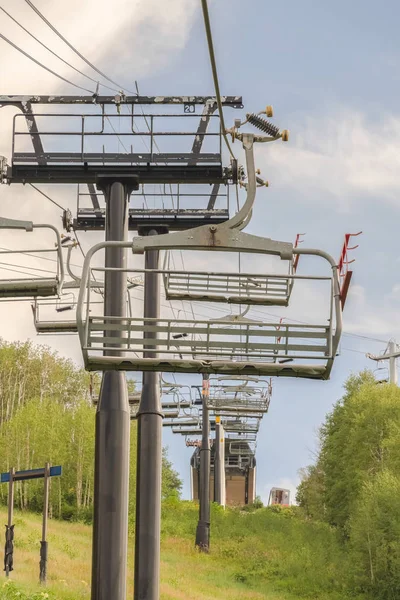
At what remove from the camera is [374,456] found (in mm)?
51594

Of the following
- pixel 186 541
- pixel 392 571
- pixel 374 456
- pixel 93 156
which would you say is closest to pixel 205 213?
pixel 93 156

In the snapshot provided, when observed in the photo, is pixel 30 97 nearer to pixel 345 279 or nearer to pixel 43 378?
pixel 345 279

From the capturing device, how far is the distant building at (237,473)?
234ft

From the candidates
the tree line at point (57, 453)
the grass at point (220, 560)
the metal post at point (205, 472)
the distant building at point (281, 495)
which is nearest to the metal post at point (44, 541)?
the grass at point (220, 560)

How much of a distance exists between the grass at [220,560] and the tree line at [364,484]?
1.27 metres

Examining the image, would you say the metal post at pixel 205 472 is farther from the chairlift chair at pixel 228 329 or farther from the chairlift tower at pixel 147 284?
the chairlift chair at pixel 228 329

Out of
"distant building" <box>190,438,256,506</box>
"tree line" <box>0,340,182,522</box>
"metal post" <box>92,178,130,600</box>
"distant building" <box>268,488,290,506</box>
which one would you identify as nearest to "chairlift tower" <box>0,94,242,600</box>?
"metal post" <box>92,178,130,600</box>

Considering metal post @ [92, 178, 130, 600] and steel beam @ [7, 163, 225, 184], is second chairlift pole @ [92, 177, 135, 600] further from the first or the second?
steel beam @ [7, 163, 225, 184]

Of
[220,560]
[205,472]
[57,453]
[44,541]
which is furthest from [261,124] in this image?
[57,453]

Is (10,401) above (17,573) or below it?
above

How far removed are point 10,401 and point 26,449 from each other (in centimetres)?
1493

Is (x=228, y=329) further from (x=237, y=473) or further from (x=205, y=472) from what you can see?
(x=237, y=473)

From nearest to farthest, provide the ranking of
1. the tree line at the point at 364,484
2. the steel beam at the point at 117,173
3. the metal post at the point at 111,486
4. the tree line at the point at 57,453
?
the metal post at the point at 111,486 → the steel beam at the point at 117,173 → the tree line at the point at 364,484 → the tree line at the point at 57,453

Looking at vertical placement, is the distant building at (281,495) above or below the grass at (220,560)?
above
